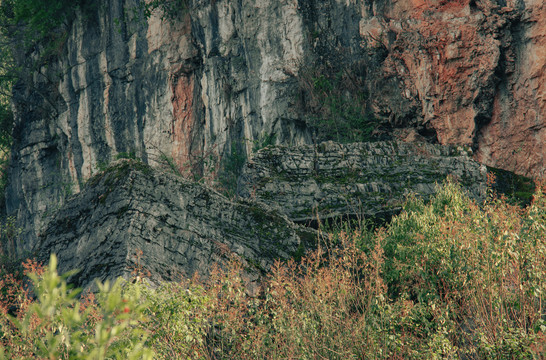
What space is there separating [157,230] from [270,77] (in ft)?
29.0

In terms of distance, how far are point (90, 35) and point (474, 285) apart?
62.3 feet

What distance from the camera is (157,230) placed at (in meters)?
5.96

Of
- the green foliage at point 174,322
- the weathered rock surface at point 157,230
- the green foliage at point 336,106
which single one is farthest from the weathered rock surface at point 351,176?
the green foliage at point 174,322

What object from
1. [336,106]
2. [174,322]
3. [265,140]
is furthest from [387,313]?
[265,140]

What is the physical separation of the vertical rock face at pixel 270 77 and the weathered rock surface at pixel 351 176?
96.8 inches

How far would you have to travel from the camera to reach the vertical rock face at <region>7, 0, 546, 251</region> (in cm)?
1098

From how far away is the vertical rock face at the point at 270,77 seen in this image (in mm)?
10977

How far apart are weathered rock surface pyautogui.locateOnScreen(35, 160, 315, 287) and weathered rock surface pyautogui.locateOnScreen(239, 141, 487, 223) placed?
137 cm

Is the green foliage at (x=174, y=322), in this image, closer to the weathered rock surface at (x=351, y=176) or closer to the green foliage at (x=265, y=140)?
the weathered rock surface at (x=351, y=176)

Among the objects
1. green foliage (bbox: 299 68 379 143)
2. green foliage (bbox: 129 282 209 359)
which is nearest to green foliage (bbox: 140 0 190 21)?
green foliage (bbox: 299 68 379 143)

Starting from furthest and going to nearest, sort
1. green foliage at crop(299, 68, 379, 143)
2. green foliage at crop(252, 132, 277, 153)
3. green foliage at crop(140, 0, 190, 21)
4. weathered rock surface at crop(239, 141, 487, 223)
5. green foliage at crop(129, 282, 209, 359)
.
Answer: green foliage at crop(140, 0, 190, 21)
green foliage at crop(252, 132, 277, 153)
green foliage at crop(299, 68, 379, 143)
weathered rock surface at crop(239, 141, 487, 223)
green foliage at crop(129, 282, 209, 359)

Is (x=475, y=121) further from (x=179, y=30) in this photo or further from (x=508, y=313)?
(x=179, y=30)

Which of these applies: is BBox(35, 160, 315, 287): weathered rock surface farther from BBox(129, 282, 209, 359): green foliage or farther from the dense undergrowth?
BBox(129, 282, 209, 359): green foliage

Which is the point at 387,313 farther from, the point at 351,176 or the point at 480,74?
the point at 480,74
